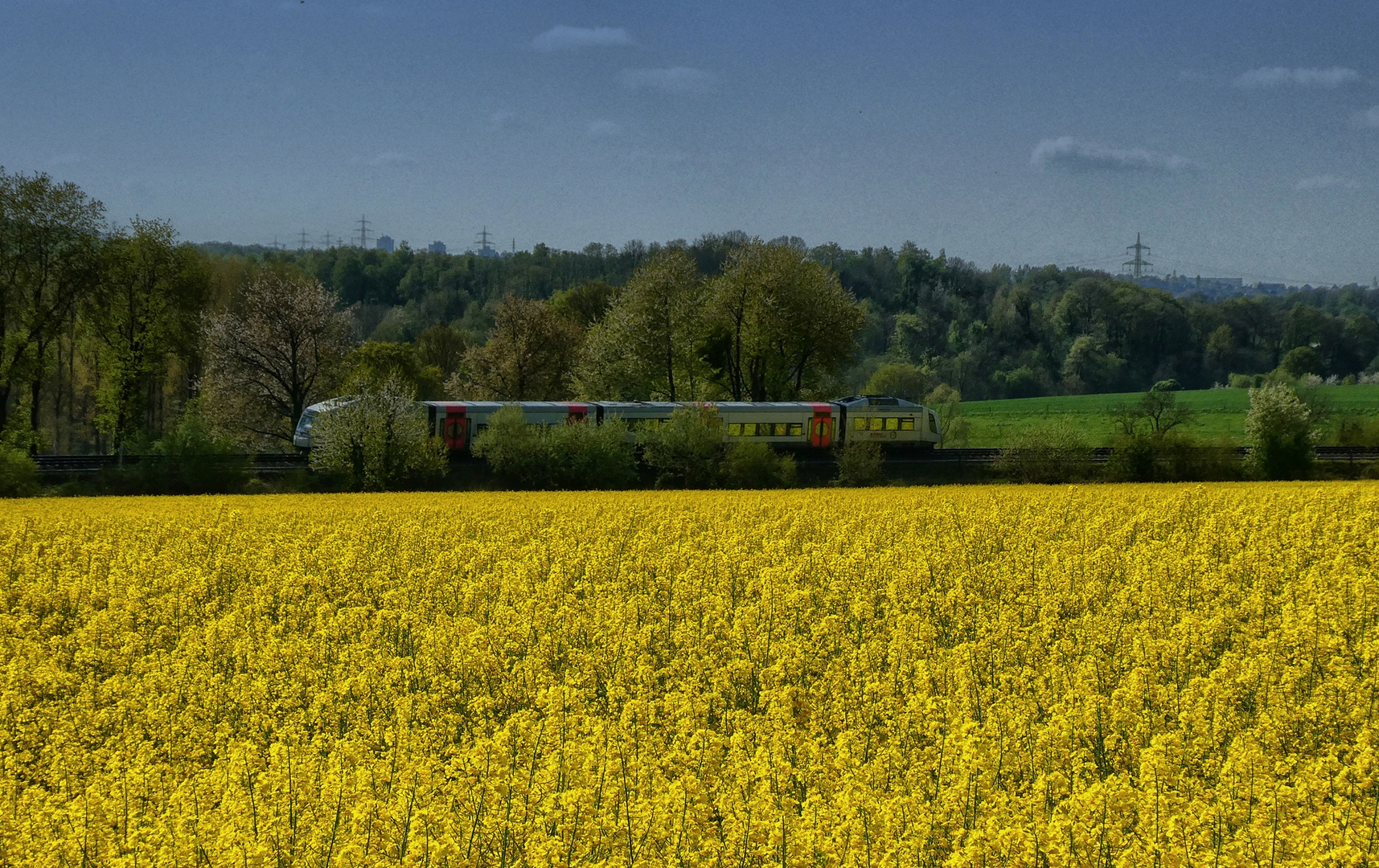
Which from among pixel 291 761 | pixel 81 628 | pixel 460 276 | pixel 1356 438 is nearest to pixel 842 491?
pixel 81 628

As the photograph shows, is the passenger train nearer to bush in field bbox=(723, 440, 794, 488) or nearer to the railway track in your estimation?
bush in field bbox=(723, 440, 794, 488)

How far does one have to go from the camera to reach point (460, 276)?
5354 inches

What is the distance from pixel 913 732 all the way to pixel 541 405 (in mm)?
33273

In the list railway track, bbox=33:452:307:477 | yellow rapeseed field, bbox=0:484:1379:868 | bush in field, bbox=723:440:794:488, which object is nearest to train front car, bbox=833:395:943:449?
bush in field, bbox=723:440:794:488

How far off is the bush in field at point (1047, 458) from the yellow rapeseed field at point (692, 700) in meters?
22.1

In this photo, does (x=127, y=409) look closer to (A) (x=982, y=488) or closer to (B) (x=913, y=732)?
(A) (x=982, y=488)

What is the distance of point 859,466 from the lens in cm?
3772

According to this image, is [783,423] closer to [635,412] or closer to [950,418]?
[635,412]

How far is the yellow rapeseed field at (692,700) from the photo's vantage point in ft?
19.1

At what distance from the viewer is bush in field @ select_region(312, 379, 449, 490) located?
1368 inches

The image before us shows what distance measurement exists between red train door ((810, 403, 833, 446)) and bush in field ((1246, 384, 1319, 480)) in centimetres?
1615

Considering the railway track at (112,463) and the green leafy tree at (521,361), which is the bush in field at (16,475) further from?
the green leafy tree at (521,361)

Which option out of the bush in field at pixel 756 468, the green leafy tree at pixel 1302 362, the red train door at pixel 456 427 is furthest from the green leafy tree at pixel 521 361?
the green leafy tree at pixel 1302 362

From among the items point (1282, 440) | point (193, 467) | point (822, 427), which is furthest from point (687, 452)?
point (1282, 440)
